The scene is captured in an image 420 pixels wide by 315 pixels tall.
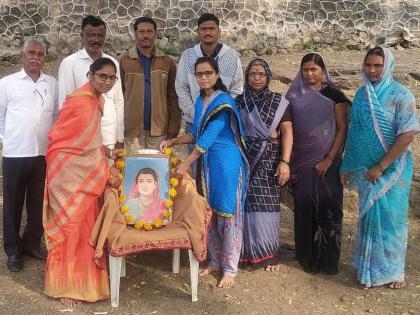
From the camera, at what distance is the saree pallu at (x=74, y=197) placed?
386 centimetres

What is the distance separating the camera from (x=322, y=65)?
4176 millimetres

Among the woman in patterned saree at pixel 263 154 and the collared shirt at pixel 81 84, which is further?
the collared shirt at pixel 81 84

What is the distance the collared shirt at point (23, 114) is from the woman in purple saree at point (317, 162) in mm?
1960

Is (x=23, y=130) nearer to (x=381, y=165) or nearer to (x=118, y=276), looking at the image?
(x=118, y=276)

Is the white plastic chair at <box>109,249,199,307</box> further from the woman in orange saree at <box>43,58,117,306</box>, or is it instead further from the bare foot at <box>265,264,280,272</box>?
the bare foot at <box>265,264,280,272</box>

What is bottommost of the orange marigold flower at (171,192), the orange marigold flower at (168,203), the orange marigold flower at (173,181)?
the orange marigold flower at (168,203)

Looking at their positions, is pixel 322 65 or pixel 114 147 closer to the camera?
pixel 322 65

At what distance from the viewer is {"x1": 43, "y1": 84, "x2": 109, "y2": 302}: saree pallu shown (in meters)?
3.86

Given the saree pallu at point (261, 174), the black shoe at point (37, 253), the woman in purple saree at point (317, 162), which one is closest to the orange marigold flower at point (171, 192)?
the saree pallu at point (261, 174)

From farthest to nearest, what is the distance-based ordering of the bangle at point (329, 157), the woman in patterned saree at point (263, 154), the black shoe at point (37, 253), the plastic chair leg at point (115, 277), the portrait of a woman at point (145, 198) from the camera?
the black shoe at point (37, 253)
the bangle at point (329, 157)
the woman in patterned saree at point (263, 154)
the portrait of a woman at point (145, 198)
the plastic chair leg at point (115, 277)

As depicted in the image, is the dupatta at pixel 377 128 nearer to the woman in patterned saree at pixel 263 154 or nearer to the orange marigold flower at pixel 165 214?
the woman in patterned saree at pixel 263 154

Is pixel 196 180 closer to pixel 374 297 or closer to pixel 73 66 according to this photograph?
pixel 73 66

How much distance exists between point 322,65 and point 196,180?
1355 mm

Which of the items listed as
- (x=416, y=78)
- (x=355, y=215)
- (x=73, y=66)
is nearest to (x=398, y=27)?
(x=416, y=78)
